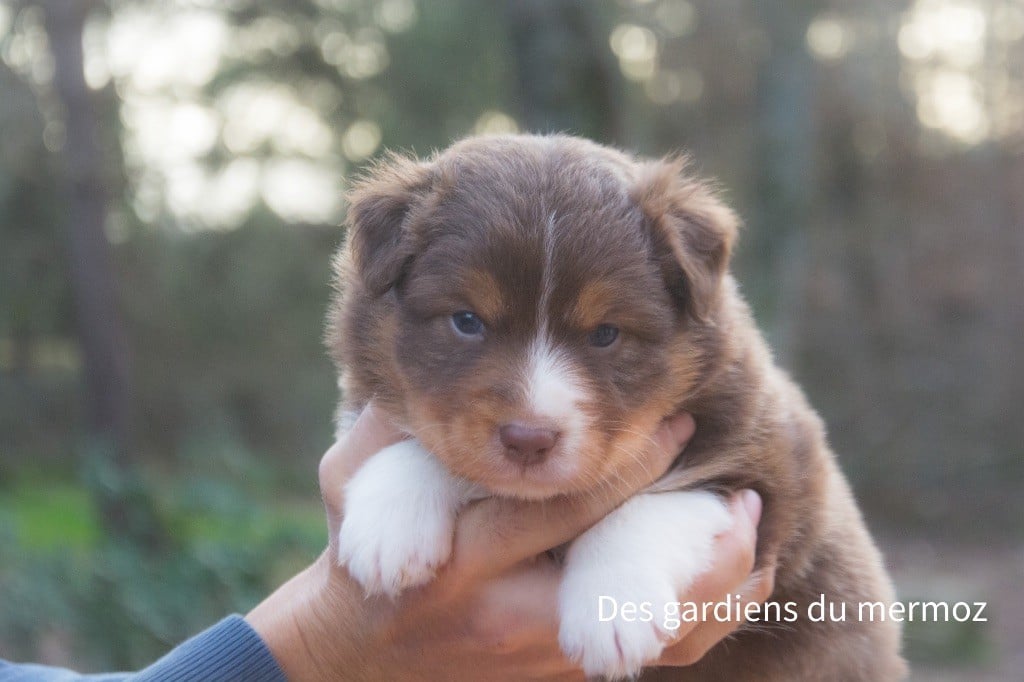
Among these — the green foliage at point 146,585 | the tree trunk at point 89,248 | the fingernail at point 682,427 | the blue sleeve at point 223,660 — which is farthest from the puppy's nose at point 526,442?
the tree trunk at point 89,248

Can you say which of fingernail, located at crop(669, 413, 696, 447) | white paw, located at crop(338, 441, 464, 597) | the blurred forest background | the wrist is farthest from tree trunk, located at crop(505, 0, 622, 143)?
the wrist

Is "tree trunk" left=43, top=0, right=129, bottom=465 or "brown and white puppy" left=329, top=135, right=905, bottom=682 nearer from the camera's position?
"brown and white puppy" left=329, top=135, right=905, bottom=682

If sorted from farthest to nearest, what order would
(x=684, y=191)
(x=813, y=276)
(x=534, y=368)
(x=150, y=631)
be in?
(x=813, y=276)
(x=150, y=631)
(x=684, y=191)
(x=534, y=368)

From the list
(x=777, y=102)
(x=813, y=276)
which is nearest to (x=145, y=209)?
(x=777, y=102)

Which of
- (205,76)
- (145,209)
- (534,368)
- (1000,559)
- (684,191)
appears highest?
(205,76)

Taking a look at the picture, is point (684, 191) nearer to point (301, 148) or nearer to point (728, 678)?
point (728, 678)

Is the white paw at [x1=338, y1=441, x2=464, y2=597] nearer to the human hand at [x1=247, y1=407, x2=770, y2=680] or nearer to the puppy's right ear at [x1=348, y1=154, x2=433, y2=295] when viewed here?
the human hand at [x1=247, y1=407, x2=770, y2=680]

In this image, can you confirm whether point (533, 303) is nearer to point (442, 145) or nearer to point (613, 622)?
point (613, 622)

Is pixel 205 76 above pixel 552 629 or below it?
above
